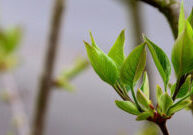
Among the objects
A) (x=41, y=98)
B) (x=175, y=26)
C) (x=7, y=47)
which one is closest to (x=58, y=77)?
(x=41, y=98)

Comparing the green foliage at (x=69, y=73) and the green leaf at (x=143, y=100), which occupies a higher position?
the green foliage at (x=69, y=73)

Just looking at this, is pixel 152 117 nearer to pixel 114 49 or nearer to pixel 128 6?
pixel 114 49

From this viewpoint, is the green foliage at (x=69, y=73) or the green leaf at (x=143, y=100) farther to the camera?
the green foliage at (x=69, y=73)

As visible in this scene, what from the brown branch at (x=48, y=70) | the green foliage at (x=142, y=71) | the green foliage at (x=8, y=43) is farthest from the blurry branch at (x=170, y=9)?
the green foliage at (x=8, y=43)

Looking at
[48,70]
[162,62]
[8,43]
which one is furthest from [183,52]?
[8,43]

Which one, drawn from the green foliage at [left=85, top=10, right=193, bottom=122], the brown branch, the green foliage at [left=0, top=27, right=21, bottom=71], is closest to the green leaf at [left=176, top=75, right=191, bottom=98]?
the green foliage at [left=85, top=10, right=193, bottom=122]

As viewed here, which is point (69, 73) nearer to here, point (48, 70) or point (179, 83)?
point (48, 70)

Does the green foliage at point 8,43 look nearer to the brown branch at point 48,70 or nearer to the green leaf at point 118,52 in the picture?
the brown branch at point 48,70
